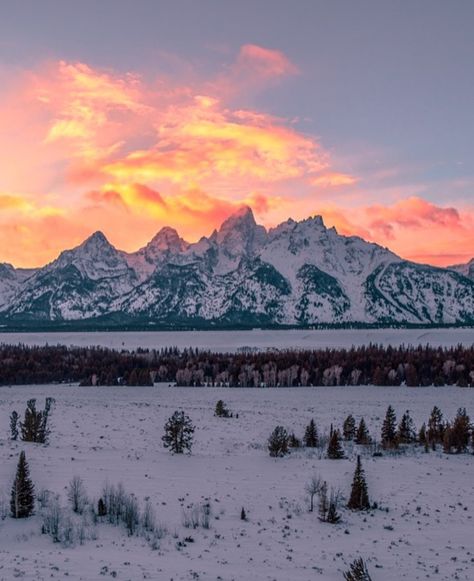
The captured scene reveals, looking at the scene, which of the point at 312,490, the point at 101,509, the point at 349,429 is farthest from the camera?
the point at 349,429

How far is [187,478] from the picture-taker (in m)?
41.3

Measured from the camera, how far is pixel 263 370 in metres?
165

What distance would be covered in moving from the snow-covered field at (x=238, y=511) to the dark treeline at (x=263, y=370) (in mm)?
81637

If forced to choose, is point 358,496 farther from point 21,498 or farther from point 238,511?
point 21,498

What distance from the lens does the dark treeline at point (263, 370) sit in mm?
150000

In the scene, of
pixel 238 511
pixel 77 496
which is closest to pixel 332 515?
pixel 238 511

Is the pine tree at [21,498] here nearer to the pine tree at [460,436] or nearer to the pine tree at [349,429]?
the pine tree at [349,429]

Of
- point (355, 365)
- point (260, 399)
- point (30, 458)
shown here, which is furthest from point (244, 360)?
point (30, 458)

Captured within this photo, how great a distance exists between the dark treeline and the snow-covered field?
3214 inches

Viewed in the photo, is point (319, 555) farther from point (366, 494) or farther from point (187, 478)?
point (187, 478)

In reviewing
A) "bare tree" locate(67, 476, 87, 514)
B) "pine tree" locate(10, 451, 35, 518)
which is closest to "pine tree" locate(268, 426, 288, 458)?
"bare tree" locate(67, 476, 87, 514)

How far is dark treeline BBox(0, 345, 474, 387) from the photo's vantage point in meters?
150

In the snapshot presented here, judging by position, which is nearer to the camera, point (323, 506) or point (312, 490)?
point (323, 506)

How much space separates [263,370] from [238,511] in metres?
131
